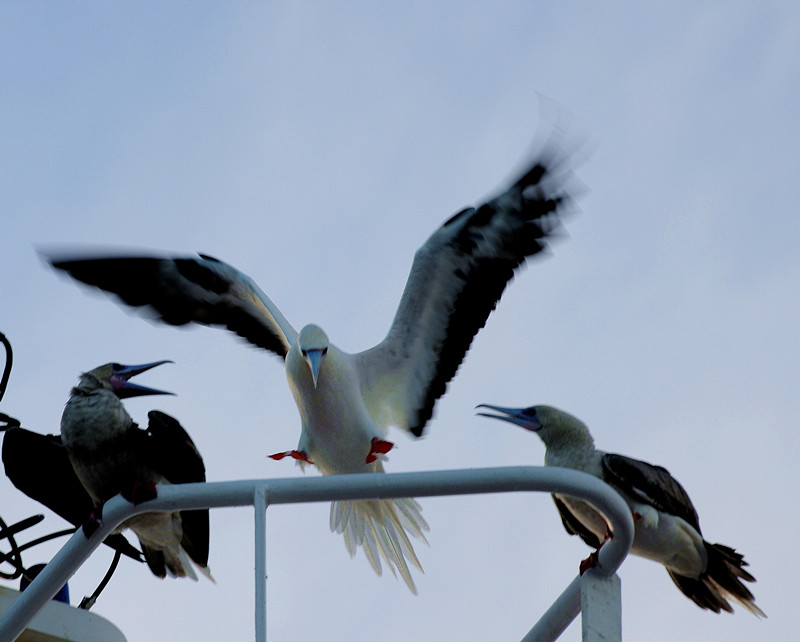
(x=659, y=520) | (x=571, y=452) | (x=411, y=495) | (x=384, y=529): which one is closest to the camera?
(x=411, y=495)

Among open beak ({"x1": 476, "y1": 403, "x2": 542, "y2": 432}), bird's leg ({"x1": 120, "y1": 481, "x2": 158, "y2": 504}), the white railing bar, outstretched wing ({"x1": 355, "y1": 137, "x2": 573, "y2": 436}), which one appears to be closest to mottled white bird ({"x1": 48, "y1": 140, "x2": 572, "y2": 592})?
outstretched wing ({"x1": 355, "y1": 137, "x2": 573, "y2": 436})

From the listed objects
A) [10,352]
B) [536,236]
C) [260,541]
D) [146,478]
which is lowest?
[260,541]

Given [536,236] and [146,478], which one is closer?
[146,478]

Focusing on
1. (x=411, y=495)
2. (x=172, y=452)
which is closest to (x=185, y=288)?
(x=172, y=452)

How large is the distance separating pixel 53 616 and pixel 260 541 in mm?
2496

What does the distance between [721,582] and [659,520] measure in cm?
53

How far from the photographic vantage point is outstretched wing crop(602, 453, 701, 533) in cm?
661

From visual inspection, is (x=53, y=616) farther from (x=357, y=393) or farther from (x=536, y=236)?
(x=536, y=236)

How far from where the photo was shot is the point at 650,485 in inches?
260

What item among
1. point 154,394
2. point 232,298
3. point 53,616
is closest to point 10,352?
point 154,394

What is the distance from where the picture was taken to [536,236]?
859 centimetres

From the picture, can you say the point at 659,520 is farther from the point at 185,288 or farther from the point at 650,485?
the point at 185,288

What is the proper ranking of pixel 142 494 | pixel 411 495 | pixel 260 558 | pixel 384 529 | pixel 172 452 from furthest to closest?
pixel 384 529, pixel 172 452, pixel 142 494, pixel 411 495, pixel 260 558

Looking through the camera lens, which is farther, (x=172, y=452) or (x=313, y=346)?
(x=313, y=346)
